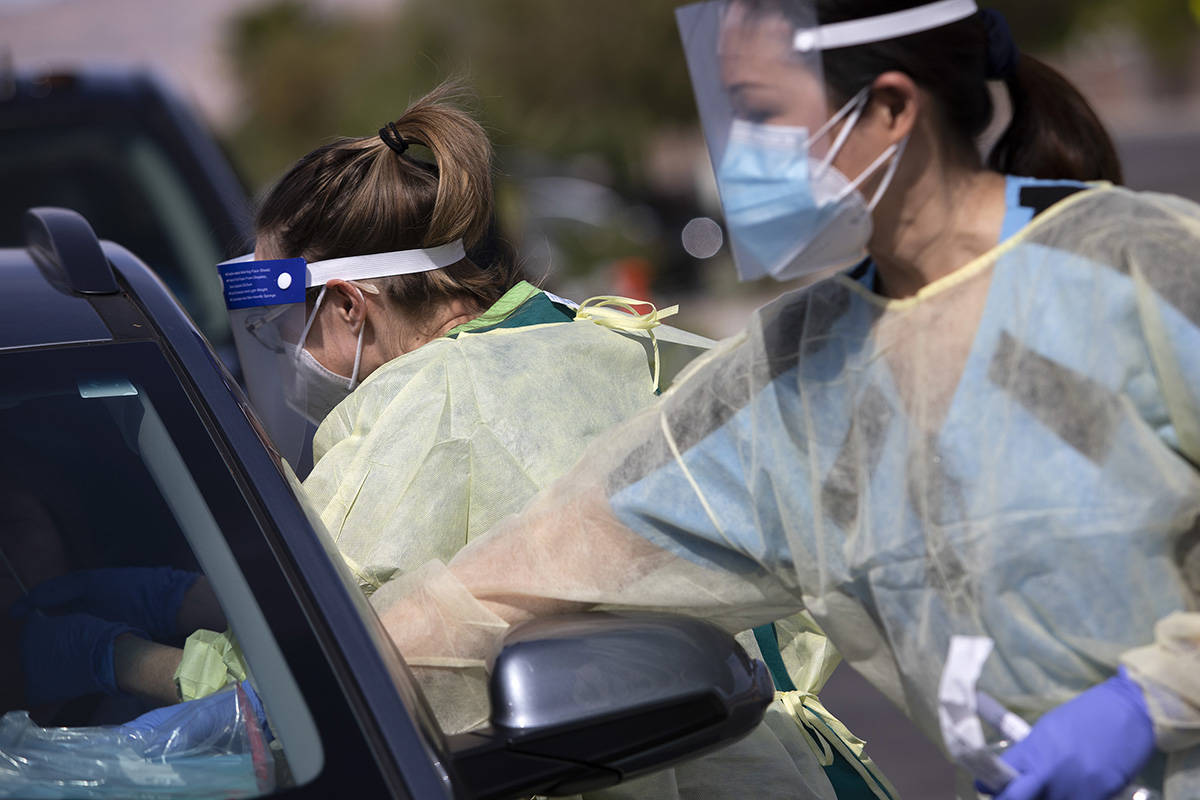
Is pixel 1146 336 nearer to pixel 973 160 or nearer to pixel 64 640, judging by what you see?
pixel 973 160

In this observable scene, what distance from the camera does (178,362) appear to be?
6.55ft

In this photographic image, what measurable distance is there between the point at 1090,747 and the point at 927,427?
0.39 m

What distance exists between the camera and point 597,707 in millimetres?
1651

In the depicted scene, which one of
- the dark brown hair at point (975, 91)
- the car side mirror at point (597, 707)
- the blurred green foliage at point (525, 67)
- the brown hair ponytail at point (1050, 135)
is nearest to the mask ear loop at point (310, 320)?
the car side mirror at point (597, 707)

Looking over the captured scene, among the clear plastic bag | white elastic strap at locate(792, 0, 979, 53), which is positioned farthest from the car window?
white elastic strap at locate(792, 0, 979, 53)

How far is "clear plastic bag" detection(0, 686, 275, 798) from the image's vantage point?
5.40ft

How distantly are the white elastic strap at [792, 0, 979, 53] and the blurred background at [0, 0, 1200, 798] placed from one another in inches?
47.7

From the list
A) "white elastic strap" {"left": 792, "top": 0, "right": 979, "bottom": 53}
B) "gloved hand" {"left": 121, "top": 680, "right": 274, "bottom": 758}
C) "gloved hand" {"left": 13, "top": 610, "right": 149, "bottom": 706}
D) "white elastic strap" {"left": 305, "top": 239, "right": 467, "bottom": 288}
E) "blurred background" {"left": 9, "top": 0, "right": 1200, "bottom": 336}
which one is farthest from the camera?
"blurred background" {"left": 9, "top": 0, "right": 1200, "bottom": 336}

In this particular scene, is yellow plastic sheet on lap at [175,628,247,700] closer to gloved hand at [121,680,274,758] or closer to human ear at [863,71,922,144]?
gloved hand at [121,680,274,758]

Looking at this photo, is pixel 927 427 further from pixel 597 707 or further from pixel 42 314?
pixel 42 314

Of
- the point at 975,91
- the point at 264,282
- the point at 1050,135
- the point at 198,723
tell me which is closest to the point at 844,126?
the point at 975,91

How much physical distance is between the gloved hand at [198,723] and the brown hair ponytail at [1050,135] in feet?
3.85

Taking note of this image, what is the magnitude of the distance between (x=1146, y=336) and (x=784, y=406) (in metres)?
0.45

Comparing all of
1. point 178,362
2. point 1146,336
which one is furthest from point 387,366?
point 1146,336
